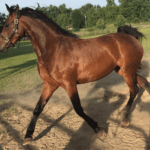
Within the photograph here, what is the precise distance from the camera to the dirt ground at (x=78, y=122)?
2741mm

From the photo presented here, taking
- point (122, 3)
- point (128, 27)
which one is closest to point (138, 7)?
point (122, 3)

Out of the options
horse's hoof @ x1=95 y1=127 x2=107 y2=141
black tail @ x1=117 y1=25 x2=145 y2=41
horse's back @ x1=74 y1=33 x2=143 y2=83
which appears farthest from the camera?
black tail @ x1=117 y1=25 x2=145 y2=41

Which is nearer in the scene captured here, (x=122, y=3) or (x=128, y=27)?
(x=128, y=27)

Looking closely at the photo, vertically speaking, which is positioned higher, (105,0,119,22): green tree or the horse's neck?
(105,0,119,22): green tree

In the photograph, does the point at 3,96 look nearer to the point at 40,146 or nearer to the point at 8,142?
the point at 8,142

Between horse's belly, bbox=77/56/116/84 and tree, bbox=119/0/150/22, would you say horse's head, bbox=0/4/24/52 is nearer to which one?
horse's belly, bbox=77/56/116/84

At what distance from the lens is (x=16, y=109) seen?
4.39m

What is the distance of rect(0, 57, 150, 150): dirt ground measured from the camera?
2741 millimetres

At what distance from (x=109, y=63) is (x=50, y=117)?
1.89 m

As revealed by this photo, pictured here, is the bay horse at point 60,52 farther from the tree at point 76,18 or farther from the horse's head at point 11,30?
the tree at point 76,18

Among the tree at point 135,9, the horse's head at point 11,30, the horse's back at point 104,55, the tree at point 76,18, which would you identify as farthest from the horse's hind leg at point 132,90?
the tree at point 76,18

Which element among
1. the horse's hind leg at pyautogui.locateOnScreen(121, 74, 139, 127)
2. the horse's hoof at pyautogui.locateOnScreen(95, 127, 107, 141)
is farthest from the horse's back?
the horse's hoof at pyautogui.locateOnScreen(95, 127, 107, 141)

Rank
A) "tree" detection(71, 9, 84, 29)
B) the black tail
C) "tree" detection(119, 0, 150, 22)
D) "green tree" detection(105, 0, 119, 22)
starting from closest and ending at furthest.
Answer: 1. the black tail
2. "green tree" detection(105, 0, 119, 22)
3. "tree" detection(119, 0, 150, 22)
4. "tree" detection(71, 9, 84, 29)

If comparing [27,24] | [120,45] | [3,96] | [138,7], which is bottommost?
[3,96]
